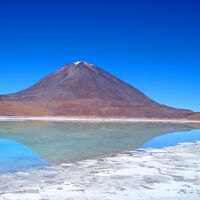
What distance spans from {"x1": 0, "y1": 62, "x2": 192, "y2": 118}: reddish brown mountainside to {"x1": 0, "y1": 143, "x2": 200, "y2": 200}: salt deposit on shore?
49302 mm

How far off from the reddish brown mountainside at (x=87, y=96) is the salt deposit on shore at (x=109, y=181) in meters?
49.3

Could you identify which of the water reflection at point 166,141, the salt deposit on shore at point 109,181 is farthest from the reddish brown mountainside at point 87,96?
the salt deposit on shore at point 109,181

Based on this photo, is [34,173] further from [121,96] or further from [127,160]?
[121,96]

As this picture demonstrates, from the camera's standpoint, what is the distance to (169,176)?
9.09 metres

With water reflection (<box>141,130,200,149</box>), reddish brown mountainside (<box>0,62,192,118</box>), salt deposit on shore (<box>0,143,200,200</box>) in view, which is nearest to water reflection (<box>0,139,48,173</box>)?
salt deposit on shore (<box>0,143,200,200</box>)

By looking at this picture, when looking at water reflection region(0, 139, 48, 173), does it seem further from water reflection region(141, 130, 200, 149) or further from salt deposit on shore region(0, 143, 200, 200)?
water reflection region(141, 130, 200, 149)

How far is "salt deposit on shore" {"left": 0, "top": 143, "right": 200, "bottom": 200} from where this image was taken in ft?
23.4

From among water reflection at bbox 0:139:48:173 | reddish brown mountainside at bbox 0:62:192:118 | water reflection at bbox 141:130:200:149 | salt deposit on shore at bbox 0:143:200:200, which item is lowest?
salt deposit on shore at bbox 0:143:200:200

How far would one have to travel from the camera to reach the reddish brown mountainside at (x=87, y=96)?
63812 mm

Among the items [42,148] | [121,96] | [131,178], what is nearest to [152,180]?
[131,178]

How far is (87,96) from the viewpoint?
3669 inches

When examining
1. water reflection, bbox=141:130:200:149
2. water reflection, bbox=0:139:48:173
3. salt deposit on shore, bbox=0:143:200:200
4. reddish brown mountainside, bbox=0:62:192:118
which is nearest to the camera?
salt deposit on shore, bbox=0:143:200:200

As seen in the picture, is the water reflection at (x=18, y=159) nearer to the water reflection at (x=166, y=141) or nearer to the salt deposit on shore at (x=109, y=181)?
the salt deposit on shore at (x=109, y=181)

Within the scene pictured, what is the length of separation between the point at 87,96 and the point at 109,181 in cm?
8493
